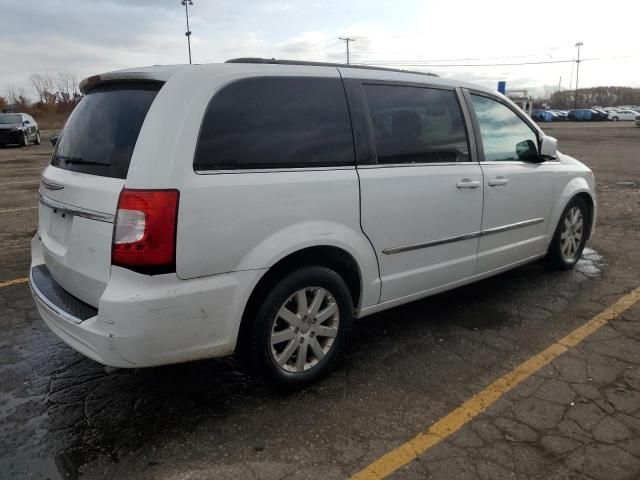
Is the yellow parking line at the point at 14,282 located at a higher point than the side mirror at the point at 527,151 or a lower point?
lower

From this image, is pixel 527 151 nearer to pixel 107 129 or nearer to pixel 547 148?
pixel 547 148

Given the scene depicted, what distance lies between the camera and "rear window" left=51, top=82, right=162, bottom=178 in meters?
2.63

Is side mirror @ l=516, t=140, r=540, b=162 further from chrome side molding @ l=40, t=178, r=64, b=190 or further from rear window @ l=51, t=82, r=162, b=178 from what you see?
chrome side molding @ l=40, t=178, r=64, b=190

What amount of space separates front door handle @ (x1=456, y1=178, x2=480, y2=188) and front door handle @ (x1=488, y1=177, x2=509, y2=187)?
168 millimetres

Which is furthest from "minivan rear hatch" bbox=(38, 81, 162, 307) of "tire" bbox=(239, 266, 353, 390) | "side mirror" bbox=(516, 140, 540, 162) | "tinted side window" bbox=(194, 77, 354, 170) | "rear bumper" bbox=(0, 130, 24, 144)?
"rear bumper" bbox=(0, 130, 24, 144)

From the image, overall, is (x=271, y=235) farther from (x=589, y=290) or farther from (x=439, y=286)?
(x=589, y=290)

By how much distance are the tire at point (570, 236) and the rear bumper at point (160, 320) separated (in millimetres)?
3340

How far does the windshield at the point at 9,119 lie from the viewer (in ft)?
76.4

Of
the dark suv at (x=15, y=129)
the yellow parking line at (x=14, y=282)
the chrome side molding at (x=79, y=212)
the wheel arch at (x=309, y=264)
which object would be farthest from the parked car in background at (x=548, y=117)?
the chrome side molding at (x=79, y=212)

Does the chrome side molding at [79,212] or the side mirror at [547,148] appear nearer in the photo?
the chrome side molding at [79,212]

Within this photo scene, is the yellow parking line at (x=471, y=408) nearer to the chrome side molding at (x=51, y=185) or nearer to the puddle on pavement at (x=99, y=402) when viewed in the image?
the puddle on pavement at (x=99, y=402)

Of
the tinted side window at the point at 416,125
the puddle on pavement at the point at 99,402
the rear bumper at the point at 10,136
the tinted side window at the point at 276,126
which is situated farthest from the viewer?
the rear bumper at the point at 10,136

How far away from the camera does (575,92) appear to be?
103062mm

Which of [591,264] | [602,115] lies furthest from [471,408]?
[602,115]
